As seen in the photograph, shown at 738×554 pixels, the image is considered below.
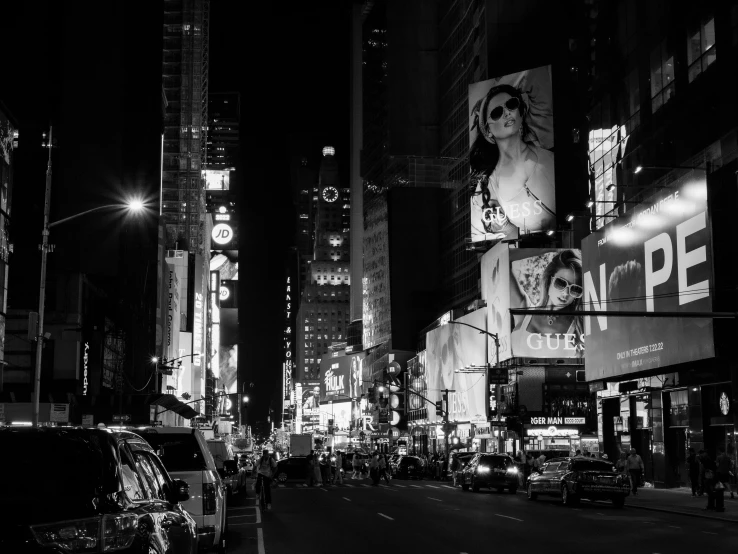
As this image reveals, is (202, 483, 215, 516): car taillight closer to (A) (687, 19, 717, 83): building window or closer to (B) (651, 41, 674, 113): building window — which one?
(A) (687, 19, 717, 83): building window

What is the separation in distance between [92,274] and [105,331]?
38.7 feet

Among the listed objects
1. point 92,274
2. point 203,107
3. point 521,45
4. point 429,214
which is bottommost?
point 92,274

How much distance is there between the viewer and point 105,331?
6469 cm

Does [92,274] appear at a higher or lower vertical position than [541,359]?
higher

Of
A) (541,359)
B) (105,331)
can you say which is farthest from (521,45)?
(105,331)

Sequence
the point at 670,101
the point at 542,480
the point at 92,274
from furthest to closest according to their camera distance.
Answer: the point at 92,274 → the point at 670,101 → the point at 542,480

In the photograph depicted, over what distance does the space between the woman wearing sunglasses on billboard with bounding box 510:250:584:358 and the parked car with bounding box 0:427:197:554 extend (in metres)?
66.8

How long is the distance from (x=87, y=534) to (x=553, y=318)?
2738 inches

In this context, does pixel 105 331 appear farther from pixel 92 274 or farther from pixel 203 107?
pixel 203 107

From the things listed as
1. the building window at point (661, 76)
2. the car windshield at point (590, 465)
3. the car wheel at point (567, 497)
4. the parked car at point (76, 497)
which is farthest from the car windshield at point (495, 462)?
the parked car at point (76, 497)

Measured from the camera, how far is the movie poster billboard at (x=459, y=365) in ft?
286

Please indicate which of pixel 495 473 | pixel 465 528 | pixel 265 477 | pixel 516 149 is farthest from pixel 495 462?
pixel 516 149

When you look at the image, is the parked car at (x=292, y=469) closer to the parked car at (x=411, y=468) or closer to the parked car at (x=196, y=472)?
the parked car at (x=411, y=468)

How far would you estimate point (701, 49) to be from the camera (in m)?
39.7
